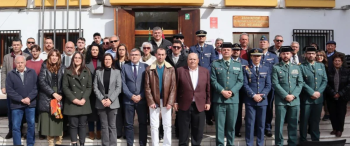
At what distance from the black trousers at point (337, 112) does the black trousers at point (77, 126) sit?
4597mm

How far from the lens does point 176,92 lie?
5.59 meters

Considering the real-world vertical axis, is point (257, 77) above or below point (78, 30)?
below

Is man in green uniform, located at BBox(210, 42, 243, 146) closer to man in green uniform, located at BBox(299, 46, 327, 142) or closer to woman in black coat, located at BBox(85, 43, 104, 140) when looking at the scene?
man in green uniform, located at BBox(299, 46, 327, 142)

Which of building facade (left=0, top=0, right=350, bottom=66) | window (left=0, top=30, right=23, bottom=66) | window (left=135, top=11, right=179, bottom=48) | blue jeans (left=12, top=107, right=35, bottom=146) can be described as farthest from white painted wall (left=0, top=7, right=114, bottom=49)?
blue jeans (left=12, top=107, right=35, bottom=146)

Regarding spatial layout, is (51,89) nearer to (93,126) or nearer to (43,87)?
(43,87)

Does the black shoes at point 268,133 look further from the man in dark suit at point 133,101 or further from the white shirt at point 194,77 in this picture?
the man in dark suit at point 133,101

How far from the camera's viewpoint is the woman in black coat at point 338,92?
20.4ft

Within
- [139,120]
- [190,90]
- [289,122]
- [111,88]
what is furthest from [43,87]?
[289,122]

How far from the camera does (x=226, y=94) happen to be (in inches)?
216

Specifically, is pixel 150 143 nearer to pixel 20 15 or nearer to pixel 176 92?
pixel 176 92

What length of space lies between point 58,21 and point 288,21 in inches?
281

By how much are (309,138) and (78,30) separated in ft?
23.3

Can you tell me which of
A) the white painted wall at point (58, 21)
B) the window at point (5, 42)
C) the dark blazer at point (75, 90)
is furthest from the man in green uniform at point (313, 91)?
the window at point (5, 42)

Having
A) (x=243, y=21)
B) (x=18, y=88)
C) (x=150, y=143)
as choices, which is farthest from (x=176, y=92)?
(x=243, y=21)
